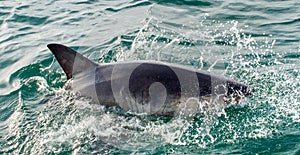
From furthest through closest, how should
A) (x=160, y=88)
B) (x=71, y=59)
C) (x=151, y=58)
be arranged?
A: (x=151, y=58)
(x=71, y=59)
(x=160, y=88)

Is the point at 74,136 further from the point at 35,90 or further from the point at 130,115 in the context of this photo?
the point at 35,90

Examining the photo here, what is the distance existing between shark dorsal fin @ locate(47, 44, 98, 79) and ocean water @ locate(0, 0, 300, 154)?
0.37 meters

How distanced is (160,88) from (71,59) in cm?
142

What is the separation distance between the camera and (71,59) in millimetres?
5898

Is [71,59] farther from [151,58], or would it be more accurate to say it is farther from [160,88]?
[151,58]

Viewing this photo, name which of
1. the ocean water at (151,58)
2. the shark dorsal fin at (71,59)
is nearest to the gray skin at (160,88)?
the ocean water at (151,58)

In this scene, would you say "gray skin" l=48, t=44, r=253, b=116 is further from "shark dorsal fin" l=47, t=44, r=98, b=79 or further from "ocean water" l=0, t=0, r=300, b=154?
"shark dorsal fin" l=47, t=44, r=98, b=79

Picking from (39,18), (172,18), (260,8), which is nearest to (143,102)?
(172,18)

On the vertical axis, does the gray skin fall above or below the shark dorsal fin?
below

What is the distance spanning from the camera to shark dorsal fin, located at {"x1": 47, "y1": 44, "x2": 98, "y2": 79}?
230 inches

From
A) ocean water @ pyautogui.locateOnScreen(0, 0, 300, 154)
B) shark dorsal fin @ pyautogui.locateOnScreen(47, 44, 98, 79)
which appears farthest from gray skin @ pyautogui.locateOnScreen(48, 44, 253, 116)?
shark dorsal fin @ pyautogui.locateOnScreen(47, 44, 98, 79)

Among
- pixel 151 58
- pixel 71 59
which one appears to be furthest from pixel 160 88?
pixel 151 58

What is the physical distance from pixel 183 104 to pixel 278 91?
1482 mm

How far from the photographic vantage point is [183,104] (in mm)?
5172
